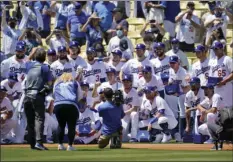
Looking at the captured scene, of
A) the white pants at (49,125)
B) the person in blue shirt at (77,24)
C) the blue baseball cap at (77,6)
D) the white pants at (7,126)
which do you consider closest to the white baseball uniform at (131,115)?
the white pants at (49,125)

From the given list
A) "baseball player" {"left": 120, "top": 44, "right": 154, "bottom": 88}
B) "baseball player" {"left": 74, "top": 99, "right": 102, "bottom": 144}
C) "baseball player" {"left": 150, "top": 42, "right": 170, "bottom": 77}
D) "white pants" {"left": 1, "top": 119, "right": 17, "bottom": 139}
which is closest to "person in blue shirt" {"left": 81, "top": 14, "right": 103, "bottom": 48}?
"baseball player" {"left": 120, "top": 44, "right": 154, "bottom": 88}

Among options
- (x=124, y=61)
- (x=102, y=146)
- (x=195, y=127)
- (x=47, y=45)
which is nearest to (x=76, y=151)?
(x=102, y=146)

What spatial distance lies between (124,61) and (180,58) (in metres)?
1.28

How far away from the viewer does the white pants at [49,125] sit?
21927 mm

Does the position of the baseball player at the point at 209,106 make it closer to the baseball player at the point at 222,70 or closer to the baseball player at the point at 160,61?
the baseball player at the point at 222,70

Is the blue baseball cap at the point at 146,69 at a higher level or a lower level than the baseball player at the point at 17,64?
lower

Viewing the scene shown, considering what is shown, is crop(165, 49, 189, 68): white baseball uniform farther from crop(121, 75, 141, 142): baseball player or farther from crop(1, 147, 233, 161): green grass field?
crop(1, 147, 233, 161): green grass field

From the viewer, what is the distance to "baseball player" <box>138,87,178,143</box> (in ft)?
71.6

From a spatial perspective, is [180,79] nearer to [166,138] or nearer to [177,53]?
[177,53]

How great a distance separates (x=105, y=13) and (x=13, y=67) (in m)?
3.98

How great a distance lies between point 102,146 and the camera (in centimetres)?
1950

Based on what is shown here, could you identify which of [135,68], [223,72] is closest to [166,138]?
[223,72]

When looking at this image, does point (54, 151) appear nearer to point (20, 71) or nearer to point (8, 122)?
point (8, 122)

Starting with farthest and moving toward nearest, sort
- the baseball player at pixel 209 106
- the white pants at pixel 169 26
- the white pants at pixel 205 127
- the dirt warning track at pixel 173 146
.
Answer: the white pants at pixel 169 26 < the baseball player at pixel 209 106 < the white pants at pixel 205 127 < the dirt warning track at pixel 173 146
